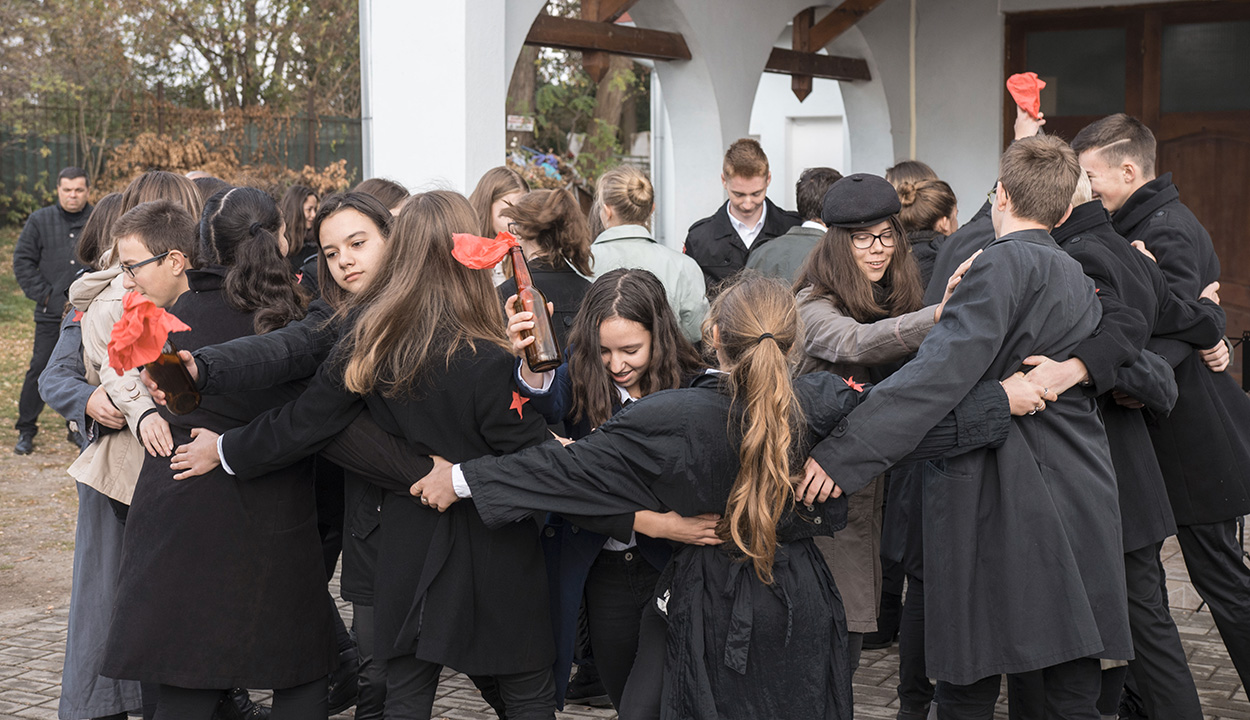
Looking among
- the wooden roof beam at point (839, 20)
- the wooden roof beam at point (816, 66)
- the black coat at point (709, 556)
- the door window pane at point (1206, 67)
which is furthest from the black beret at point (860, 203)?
the door window pane at point (1206, 67)

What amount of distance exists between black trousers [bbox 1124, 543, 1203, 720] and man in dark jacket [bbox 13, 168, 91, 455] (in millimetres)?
8079

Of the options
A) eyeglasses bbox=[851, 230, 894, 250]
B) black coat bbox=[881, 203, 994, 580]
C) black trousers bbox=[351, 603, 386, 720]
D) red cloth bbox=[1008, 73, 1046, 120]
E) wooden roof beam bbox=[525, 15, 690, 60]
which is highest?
wooden roof beam bbox=[525, 15, 690, 60]

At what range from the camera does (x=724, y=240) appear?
6.12 m

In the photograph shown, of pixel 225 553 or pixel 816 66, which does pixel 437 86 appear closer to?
pixel 225 553

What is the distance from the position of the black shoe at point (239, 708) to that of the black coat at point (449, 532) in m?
1.23

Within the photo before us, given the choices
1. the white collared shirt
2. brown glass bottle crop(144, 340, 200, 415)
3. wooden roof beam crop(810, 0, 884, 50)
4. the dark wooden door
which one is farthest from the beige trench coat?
the dark wooden door

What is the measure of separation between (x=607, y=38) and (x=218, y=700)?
18.6 ft

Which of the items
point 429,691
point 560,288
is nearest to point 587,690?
point 429,691

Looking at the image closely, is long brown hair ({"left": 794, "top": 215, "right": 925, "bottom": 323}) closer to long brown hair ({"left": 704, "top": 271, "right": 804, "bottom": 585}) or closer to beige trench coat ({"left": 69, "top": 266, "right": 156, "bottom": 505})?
long brown hair ({"left": 704, "top": 271, "right": 804, "bottom": 585})

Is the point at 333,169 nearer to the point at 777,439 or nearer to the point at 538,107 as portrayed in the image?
the point at 538,107

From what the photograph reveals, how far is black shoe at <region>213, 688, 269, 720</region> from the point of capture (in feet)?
13.2

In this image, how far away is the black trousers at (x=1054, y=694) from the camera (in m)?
3.14

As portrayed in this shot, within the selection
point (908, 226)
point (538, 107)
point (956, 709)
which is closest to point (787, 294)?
point (956, 709)

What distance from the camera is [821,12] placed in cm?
1058
